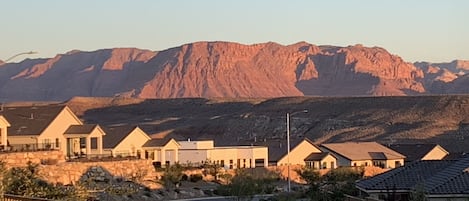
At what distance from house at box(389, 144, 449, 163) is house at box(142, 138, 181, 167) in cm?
2135

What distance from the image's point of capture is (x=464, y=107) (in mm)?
150875

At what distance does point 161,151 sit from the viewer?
7912 centimetres

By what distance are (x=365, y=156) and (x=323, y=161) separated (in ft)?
17.6

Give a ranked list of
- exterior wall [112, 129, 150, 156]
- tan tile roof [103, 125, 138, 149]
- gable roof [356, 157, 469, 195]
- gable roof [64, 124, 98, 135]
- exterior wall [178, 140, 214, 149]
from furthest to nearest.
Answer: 1. exterior wall [178, 140, 214, 149]
2. exterior wall [112, 129, 150, 156]
3. tan tile roof [103, 125, 138, 149]
4. gable roof [64, 124, 98, 135]
5. gable roof [356, 157, 469, 195]

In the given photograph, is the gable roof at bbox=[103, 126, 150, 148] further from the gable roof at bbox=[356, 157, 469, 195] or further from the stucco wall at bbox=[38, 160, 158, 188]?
the gable roof at bbox=[356, 157, 469, 195]

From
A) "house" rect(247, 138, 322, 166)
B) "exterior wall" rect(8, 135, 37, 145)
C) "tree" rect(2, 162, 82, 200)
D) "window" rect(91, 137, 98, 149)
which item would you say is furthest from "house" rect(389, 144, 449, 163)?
"tree" rect(2, 162, 82, 200)

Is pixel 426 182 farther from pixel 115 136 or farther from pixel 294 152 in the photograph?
pixel 294 152

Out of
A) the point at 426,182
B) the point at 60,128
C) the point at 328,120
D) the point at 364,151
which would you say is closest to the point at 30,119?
the point at 60,128

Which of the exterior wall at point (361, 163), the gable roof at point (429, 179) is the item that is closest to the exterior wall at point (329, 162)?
the exterior wall at point (361, 163)

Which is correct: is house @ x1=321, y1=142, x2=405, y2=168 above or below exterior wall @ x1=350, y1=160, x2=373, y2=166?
→ above

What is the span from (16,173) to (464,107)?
12354cm

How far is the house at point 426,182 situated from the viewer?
32.6 meters

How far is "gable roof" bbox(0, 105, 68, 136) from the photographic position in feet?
215

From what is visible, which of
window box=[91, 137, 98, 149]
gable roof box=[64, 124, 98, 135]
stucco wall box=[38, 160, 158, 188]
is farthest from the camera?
window box=[91, 137, 98, 149]
